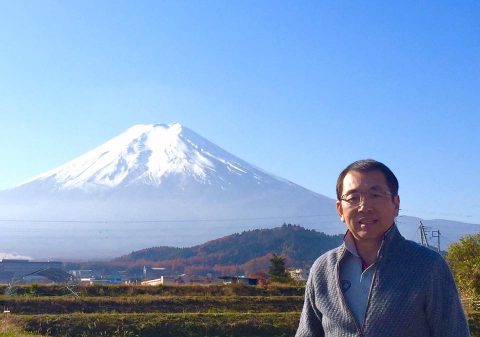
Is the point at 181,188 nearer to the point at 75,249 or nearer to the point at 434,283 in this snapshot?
the point at 75,249

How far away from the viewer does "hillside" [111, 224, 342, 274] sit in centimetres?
7756

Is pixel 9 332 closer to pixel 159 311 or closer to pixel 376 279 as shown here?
pixel 376 279

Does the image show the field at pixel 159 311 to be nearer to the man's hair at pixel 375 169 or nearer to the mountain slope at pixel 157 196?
the man's hair at pixel 375 169

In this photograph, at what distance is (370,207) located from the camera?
8.86ft

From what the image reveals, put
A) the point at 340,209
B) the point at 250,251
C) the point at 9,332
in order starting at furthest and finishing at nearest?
the point at 250,251, the point at 9,332, the point at 340,209

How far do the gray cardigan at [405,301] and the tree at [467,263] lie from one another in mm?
19004

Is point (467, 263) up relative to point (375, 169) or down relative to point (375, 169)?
down

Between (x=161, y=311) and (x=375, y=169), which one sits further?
(x=161, y=311)

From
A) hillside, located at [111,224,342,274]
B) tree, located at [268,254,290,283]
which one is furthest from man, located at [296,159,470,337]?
hillside, located at [111,224,342,274]

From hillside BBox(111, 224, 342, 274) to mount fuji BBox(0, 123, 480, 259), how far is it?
249ft

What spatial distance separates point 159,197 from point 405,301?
177 m

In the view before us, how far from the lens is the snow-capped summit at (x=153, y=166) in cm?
18388

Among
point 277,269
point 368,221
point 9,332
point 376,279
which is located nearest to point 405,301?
point 376,279

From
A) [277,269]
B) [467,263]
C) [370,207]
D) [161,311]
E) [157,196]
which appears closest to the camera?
[370,207]
